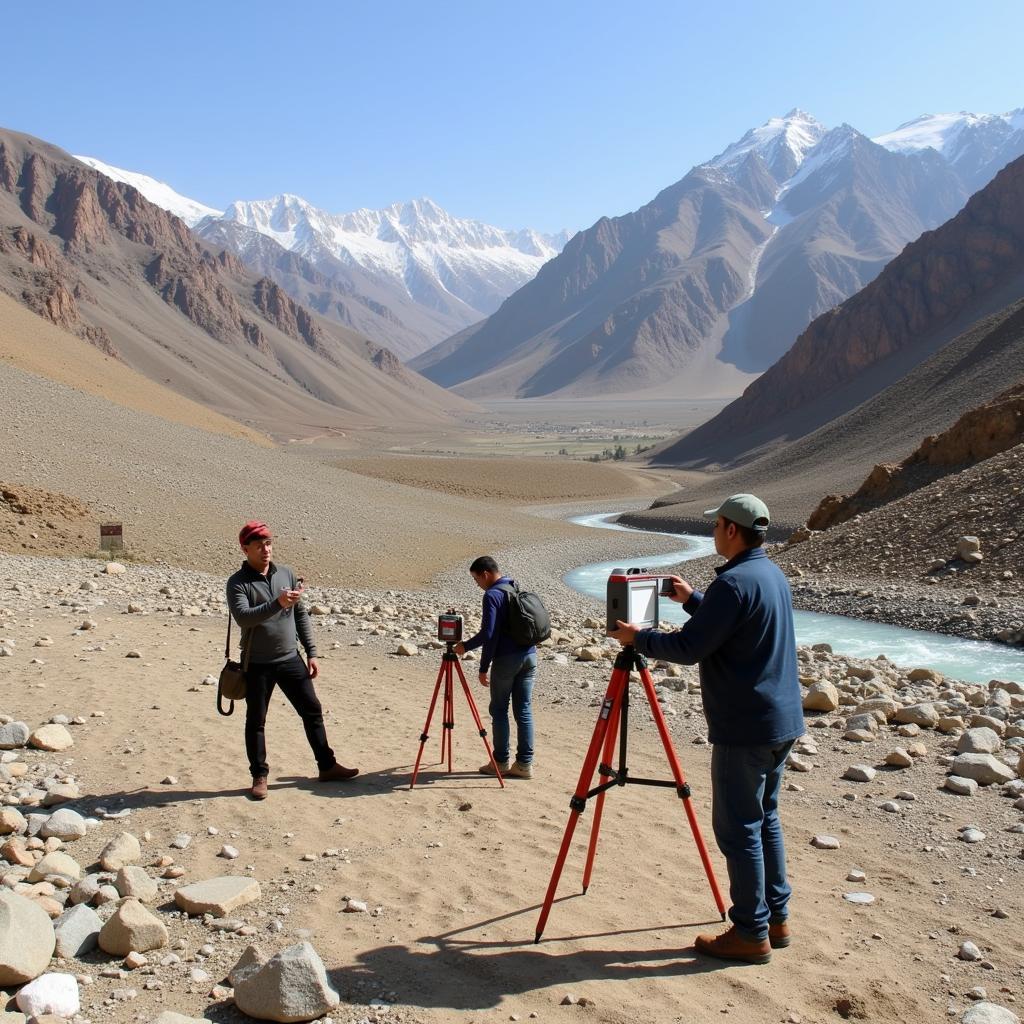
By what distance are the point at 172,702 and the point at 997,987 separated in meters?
7.19

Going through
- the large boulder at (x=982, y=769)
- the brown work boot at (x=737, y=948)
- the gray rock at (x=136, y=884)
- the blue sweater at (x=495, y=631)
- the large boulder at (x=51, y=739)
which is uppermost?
the blue sweater at (x=495, y=631)

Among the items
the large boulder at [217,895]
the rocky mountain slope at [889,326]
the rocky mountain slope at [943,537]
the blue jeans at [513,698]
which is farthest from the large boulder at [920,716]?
the rocky mountain slope at [889,326]

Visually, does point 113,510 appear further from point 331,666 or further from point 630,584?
point 630,584

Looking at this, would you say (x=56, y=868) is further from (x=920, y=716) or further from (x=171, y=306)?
(x=171, y=306)

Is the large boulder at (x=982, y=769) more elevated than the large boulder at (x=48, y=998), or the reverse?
the large boulder at (x=982, y=769)

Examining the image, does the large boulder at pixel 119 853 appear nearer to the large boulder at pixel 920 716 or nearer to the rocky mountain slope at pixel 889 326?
the large boulder at pixel 920 716

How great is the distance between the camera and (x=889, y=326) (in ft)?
278

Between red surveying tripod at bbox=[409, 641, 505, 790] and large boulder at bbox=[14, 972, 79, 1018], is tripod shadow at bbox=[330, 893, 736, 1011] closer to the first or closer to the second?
large boulder at bbox=[14, 972, 79, 1018]

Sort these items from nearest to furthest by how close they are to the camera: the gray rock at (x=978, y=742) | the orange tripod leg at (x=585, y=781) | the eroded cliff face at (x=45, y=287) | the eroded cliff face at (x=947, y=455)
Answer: the orange tripod leg at (x=585, y=781), the gray rock at (x=978, y=742), the eroded cliff face at (x=947, y=455), the eroded cliff face at (x=45, y=287)

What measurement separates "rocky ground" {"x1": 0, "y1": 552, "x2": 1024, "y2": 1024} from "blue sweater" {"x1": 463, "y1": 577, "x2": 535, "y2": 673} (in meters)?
1.05

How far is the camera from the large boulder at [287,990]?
13.4ft

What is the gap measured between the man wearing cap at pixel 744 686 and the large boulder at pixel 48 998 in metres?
2.84

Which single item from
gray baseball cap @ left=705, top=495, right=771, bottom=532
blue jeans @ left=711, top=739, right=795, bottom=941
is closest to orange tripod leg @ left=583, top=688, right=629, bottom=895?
blue jeans @ left=711, top=739, right=795, bottom=941

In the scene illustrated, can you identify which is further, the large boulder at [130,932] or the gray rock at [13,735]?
the gray rock at [13,735]
